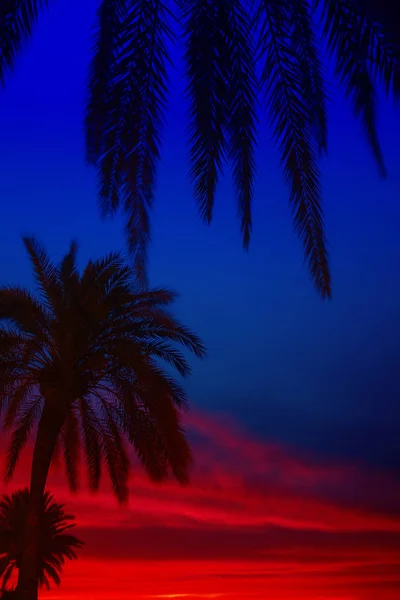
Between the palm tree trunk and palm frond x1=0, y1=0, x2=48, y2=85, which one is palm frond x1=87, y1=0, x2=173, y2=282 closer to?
palm frond x1=0, y1=0, x2=48, y2=85

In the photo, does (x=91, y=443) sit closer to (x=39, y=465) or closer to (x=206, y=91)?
(x=39, y=465)

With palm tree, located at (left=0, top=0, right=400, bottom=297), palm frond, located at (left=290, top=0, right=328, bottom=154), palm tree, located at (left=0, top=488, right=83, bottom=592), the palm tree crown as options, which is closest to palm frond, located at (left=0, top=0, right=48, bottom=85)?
palm tree, located at (left=0, top=0, right=400, bottom=297)

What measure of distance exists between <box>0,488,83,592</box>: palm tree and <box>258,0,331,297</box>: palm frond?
23.9 m

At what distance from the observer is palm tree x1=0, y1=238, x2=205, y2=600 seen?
1973 cm

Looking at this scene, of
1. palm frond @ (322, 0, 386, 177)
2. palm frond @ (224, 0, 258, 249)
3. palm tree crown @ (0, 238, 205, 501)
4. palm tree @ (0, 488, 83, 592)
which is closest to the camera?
palm frond @ (322, 0, 386, 177)

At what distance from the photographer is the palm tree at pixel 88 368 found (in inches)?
777

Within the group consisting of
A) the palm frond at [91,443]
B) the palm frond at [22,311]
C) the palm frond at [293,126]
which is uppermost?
the palm frond at [22,311]

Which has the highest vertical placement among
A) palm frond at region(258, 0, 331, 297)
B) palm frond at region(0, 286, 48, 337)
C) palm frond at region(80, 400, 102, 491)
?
palm frond at region(0, 286, 48, 337)

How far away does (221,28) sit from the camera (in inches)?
218

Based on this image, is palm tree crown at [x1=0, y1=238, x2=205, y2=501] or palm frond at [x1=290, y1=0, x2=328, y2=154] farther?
palm tree crown at [x1=0, y1=238, x2=205, y2=501]

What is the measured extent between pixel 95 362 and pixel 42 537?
1111 centimetres

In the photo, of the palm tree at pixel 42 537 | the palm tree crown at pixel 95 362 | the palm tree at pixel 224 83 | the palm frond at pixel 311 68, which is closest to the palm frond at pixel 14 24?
the palm tree at pixel 224 83

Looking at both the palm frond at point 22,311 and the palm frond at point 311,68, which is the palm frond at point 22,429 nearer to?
the palm frond at point 22,311

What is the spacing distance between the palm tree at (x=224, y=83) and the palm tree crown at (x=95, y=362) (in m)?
13.4
